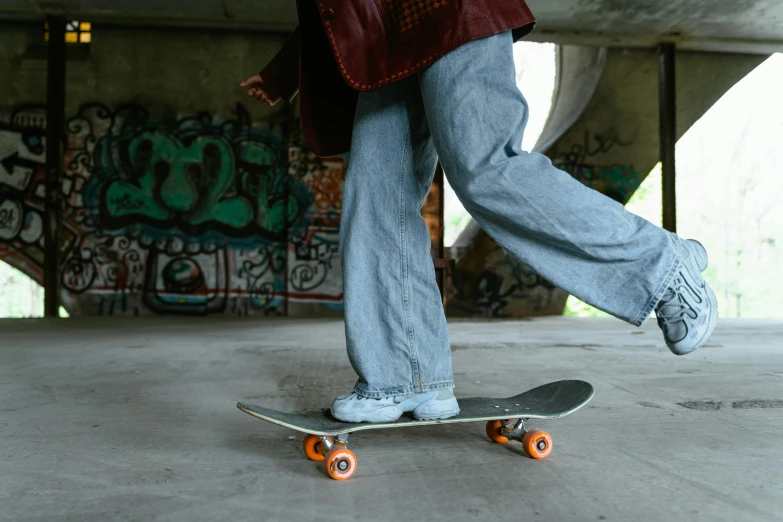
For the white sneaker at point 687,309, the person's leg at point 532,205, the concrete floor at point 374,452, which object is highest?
the person's leg at point 532,205

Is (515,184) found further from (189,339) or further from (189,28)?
(189,28)

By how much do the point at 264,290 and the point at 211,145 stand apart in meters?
2.27

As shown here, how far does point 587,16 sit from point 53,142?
7.39 metres

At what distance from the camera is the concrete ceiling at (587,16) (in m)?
8.33

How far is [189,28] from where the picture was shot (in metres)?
9.47

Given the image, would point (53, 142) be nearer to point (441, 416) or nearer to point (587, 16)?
point (587, 16)

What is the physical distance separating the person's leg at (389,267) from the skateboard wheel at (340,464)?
0.19 m

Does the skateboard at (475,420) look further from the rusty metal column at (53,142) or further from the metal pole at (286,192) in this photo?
the rusty metal column at (53,142)

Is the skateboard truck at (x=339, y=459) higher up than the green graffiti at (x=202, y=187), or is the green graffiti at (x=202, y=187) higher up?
the green graffiti at (x=202, y=187)

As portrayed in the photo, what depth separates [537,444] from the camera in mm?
1560

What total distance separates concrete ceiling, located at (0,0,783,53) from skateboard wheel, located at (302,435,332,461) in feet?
25.5

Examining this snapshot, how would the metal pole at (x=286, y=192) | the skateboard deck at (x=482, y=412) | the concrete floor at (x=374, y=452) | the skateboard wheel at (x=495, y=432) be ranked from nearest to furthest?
the concrete floor at (x=374, y=452), the skateboard deck at (x=482, y=412), the skateboard wheel at (x=495, y=432), the metal pole at (x=286, y=192)

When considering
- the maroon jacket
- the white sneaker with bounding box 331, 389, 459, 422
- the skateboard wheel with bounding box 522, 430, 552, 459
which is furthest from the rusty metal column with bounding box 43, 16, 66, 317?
the skateboard wheel with bounding box 522, 430, 552, 459

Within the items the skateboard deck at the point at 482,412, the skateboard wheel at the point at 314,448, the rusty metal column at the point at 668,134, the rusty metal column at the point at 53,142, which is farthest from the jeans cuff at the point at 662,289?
the rusty metal column at the point at 53,142
